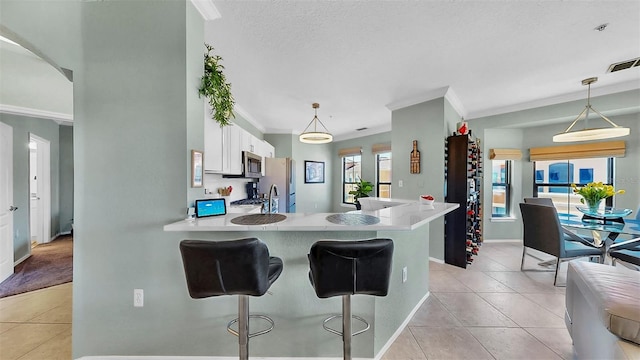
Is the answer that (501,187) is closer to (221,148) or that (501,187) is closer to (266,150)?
(266,150)

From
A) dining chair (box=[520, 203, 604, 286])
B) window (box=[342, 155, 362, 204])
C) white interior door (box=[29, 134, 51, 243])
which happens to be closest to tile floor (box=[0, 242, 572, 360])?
dining chair (box=[520, 203, 604, 286])

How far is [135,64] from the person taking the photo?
1.61 m

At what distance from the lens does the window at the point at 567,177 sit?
12.6 ft

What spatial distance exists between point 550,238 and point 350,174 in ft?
14.8

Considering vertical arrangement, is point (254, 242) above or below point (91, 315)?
above

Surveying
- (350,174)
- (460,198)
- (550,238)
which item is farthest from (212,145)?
(350,174)

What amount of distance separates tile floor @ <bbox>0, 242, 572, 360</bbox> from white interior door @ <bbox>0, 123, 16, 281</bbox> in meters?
0.81

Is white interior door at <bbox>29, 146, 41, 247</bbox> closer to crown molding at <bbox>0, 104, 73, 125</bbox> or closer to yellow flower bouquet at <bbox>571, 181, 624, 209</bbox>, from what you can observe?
crown molding at <bbox>0, 104, 73, 125</bbox>

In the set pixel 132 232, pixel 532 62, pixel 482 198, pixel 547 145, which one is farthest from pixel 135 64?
pixel 547 145

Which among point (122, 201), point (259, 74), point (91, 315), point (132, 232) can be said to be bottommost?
point (91, 315)

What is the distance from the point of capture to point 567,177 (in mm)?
4230

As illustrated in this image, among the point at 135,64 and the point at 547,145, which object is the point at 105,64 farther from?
the point at 547,145

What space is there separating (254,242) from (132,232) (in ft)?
3.37

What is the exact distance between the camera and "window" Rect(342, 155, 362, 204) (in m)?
6.66
